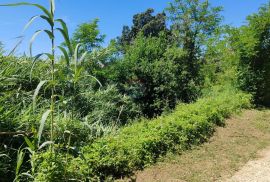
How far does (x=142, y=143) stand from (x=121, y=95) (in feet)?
19.9

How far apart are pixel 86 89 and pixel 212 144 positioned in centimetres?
423

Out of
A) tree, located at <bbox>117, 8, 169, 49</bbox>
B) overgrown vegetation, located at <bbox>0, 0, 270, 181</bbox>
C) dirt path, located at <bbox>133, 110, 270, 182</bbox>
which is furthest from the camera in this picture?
tree, located at <bbox>117, 8, 169, 49</bbox>

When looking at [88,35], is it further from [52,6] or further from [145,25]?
[145,25]

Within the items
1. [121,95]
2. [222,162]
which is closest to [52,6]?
[222,162]

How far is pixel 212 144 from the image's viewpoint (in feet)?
25.7

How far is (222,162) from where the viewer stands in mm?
6621

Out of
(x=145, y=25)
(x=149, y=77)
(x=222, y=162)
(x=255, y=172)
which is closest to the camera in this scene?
(x=255, y=172)

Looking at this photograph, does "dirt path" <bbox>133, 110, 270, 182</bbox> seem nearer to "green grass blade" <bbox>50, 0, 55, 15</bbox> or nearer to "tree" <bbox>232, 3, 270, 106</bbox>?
"green grass blade" <bbox>50, 0, 55, 15</bbox>

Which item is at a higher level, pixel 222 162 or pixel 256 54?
pixel 256 54

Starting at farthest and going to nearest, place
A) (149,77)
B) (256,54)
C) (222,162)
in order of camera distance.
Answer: (149,77) → (256,54) → (222,162)

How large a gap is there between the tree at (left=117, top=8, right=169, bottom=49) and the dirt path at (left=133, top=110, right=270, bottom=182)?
1104 inches

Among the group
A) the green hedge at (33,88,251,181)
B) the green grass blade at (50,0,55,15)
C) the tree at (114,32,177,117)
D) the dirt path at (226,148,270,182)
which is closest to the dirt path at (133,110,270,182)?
the dirt path at (226,148,270,182)

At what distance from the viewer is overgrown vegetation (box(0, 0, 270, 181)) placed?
14.2 feet

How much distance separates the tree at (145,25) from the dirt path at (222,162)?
92.0 feet
